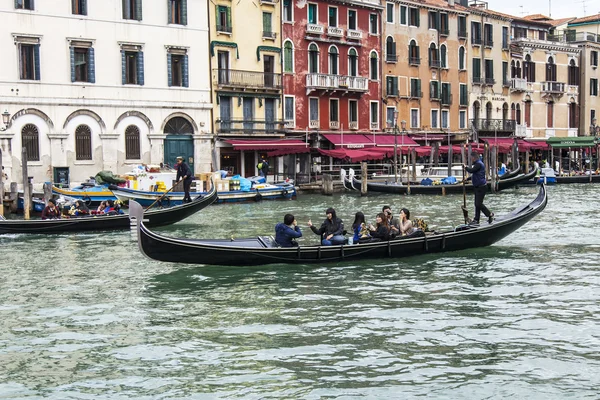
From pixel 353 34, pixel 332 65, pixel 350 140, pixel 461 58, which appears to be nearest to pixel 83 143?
pixel 350 140

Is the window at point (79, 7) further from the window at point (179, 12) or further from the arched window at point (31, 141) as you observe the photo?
the arched window at point (31, 141)

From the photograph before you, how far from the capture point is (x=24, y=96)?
84.2 ft

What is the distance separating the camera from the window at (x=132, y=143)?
28108 mm

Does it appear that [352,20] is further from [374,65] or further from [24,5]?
[24,5]

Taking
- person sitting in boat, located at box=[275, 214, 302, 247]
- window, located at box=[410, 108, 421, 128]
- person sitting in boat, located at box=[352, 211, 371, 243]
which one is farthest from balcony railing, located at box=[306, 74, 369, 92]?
person sitting in boat, located at box=[275, 214, 302, 247]

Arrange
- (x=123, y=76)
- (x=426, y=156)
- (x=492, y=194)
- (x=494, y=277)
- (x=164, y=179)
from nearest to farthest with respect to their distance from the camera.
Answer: (x=494, y=277), (x=164, y=179), (x=123, y=76), (x=492, y=194), (x=426, y=156)

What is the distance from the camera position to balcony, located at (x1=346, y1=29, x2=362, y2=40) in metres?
35.3

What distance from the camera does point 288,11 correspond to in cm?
3316

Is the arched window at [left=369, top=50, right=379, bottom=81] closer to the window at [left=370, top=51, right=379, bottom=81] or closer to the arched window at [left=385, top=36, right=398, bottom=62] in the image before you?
the window at [left=370, top=51, right=379, bottom=81]

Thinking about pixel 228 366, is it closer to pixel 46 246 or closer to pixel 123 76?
pixel 46 246

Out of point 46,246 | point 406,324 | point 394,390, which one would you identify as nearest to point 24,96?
point 46,246

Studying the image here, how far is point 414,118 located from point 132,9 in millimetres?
15746

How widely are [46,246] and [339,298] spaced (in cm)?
762

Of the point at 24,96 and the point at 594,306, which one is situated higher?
the point at 24,96
